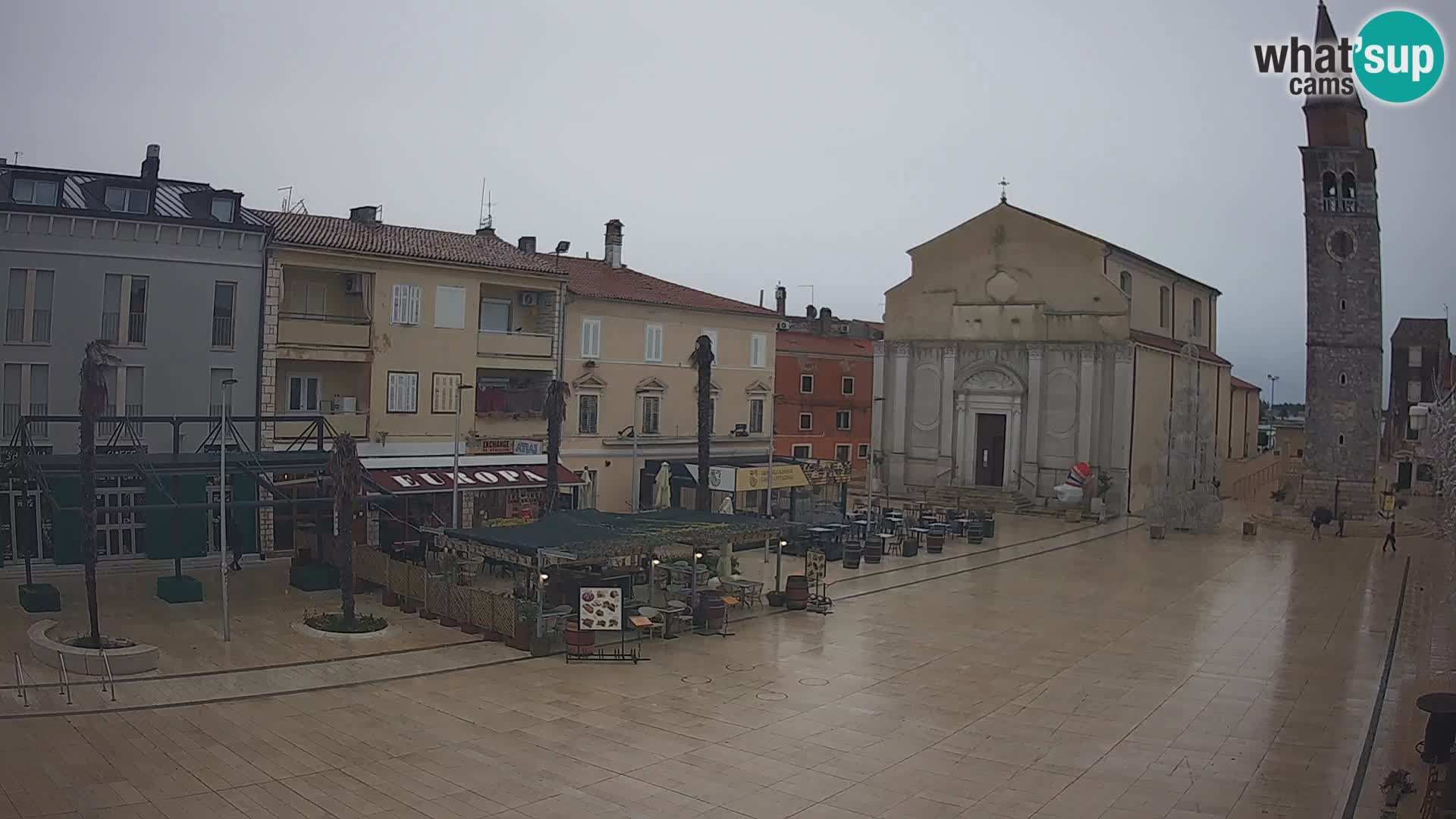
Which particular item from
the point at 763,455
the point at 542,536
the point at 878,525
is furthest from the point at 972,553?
the point at 542,536

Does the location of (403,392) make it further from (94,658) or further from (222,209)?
(94,658)

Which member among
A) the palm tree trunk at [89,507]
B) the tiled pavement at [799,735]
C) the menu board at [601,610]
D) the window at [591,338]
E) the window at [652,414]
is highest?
the window at [591,338]

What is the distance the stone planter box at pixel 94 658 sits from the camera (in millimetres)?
17922

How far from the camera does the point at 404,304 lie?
34.0 metres

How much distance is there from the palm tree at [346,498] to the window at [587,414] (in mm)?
16579

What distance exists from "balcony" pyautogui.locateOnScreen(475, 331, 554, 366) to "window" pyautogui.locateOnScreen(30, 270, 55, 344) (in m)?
11.9

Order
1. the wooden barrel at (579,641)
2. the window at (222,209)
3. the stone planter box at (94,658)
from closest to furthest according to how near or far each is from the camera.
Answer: the stone planter box at (94,658) < the wooden barrel at (579,641) < the window at (222,209)

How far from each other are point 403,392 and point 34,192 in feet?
35.9

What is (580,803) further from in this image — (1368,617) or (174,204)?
(174,204)

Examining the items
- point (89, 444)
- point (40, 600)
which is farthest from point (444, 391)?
point (89, 444)

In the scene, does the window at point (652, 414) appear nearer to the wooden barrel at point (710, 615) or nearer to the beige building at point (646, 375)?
the beige building at point (646, 375)

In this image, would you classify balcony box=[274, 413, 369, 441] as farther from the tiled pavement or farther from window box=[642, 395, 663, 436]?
the tiled pavement

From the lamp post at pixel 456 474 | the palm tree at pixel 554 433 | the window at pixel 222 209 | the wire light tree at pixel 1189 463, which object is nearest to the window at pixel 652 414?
the lamp post at pixel 456 474

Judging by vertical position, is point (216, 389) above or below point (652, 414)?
above
